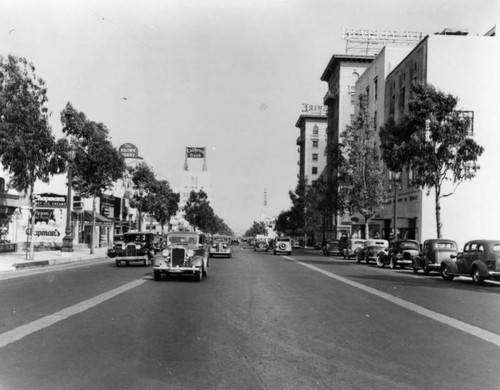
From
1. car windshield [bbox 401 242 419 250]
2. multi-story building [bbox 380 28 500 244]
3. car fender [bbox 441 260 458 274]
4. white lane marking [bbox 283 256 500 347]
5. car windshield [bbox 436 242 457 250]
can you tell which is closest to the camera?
white lane marking [bbox 283 256 500 347]

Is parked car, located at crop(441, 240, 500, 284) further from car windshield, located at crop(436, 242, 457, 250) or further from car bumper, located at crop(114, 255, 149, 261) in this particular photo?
car bumper, located at crop(114, 255, 149, 261)

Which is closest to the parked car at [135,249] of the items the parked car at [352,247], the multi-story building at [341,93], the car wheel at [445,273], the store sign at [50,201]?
the car wheel at [445,273]

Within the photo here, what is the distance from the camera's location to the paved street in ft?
19.3

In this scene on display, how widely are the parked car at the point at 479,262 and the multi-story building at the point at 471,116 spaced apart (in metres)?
22.5

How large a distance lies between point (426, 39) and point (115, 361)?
4383 centimetres

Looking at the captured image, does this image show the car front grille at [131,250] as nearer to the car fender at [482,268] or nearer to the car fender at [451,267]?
the car fender at [451,267]

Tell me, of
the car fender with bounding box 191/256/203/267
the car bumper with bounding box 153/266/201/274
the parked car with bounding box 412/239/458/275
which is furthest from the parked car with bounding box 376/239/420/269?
the car bumper with bounding box 153/266/201/274

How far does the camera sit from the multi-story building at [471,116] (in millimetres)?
42062

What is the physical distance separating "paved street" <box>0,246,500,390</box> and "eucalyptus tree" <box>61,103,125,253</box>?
22136 mm

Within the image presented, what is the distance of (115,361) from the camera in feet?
21.3

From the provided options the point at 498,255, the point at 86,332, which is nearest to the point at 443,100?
the point at 498,255

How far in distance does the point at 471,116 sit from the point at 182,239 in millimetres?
31299

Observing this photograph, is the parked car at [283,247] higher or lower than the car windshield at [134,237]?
lower

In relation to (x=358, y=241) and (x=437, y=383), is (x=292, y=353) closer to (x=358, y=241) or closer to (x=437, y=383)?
(x=437, y=383)
